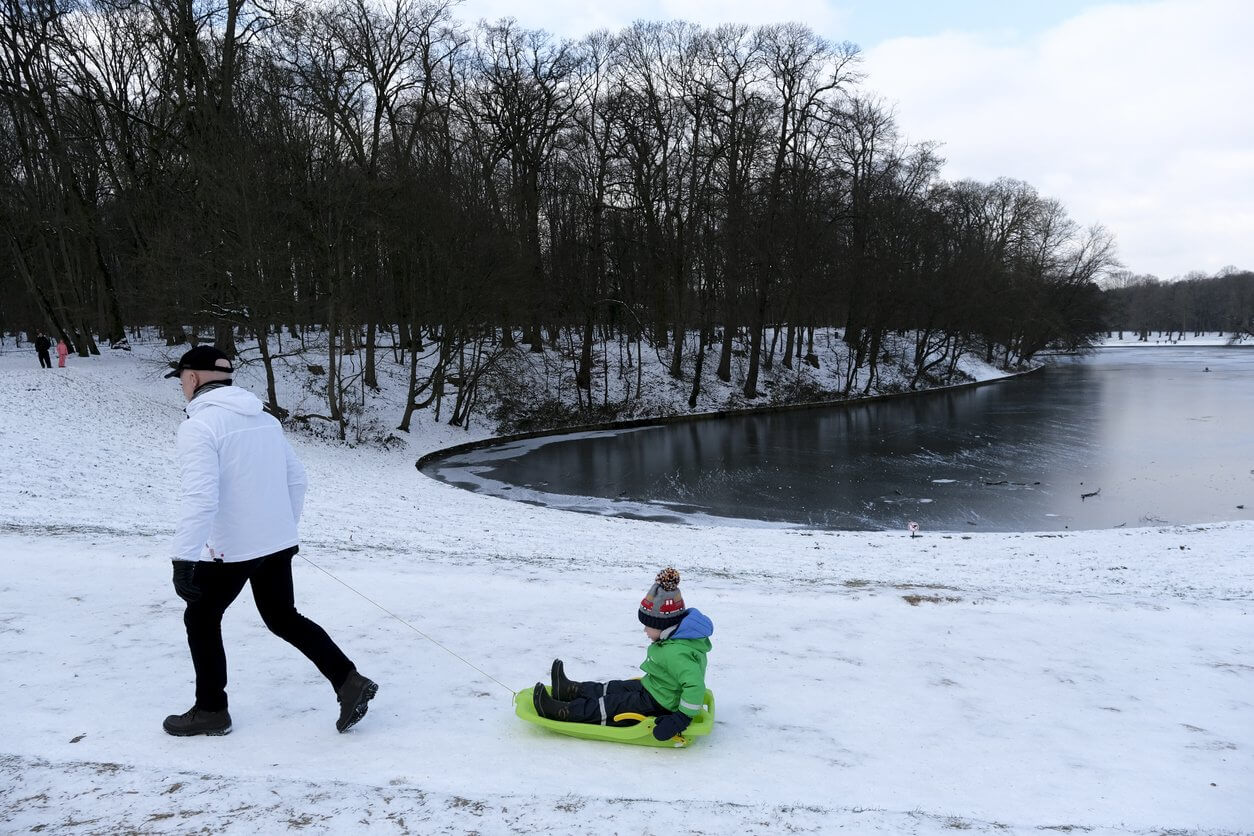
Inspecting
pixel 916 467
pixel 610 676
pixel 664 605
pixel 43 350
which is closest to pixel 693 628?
pixel 664 605

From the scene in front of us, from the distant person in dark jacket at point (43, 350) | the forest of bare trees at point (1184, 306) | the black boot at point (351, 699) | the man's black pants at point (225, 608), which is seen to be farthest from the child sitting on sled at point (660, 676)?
the forest of bare trees at point (1184, 306)

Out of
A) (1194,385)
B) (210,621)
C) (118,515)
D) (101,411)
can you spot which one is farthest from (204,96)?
(1194,385)

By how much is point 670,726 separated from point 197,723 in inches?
93.4

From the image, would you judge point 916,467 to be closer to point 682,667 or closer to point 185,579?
point 682,667

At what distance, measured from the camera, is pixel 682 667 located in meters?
4.06

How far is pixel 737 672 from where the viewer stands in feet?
17.0

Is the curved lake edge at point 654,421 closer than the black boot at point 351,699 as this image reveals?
No

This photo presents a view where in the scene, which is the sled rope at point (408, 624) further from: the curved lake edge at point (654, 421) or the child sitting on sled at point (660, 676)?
the curved lake edge at point (654, 421)

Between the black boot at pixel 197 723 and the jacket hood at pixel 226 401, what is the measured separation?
5.02 ft

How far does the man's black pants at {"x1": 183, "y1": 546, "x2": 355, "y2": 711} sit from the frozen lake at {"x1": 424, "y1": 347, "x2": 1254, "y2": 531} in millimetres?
12917

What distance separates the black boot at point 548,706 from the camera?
4152mm

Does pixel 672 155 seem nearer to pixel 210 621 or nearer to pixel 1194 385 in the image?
pixel 1194 385

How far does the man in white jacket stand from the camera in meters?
3.69

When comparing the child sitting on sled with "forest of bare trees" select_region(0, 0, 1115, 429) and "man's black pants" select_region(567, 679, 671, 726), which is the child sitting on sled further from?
"forest of bare trees" select_region(0, 0, 1115, 429)
